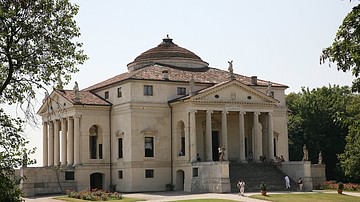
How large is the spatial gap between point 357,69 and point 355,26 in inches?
80.3

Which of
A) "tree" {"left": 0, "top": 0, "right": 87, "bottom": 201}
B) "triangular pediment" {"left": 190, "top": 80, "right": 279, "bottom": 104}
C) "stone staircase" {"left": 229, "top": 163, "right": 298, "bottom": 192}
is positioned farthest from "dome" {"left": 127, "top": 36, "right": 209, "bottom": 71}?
"tree" {"left": 0, "top": 0, "right": 87, "bottom": 201}

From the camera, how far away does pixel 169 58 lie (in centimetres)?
6831

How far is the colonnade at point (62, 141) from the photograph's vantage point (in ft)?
206

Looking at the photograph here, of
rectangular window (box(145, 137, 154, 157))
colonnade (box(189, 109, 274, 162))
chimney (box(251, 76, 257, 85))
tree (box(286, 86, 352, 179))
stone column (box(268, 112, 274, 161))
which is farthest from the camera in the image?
tree (box(286, 86, 352, 179))

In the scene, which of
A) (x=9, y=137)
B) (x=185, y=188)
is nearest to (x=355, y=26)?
(x=9, y=137)

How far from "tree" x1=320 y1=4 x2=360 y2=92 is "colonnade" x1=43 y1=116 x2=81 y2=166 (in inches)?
1618

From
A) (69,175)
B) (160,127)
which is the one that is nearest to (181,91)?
(160,127)

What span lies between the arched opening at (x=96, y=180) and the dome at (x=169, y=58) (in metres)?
12.8

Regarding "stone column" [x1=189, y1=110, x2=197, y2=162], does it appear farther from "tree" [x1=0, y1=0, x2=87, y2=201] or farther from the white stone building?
"tree" [x1=0, y1=0, x2=87, y2=201]

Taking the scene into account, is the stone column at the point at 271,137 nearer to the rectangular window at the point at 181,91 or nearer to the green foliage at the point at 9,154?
the rectangular window at the point at 181,91

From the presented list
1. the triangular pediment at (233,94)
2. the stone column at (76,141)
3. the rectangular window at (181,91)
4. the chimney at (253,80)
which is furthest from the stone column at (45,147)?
the chimney at (253,80)

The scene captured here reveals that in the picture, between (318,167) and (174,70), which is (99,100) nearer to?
(174,70)

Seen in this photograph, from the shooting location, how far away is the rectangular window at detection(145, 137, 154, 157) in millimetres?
61562

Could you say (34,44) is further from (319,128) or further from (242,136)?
(319,128)
